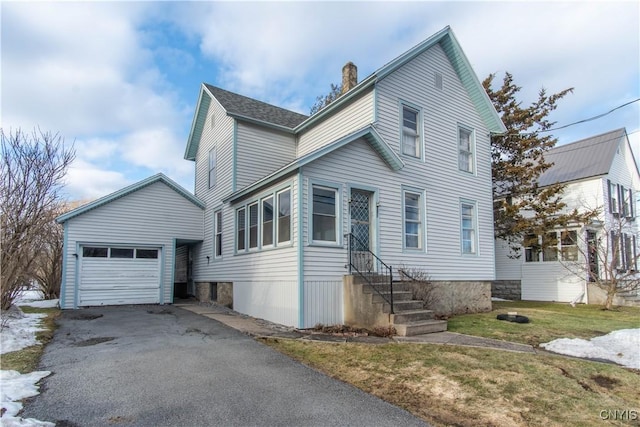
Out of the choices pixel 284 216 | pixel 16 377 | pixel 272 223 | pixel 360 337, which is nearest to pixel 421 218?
pixel 284 216

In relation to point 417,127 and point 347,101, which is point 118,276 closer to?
point 347,101

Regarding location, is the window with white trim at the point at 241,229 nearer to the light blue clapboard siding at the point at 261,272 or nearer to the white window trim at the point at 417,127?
the light blue clapboard siding at the point at 261,272

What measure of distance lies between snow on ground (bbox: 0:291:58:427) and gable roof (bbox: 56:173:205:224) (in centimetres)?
451

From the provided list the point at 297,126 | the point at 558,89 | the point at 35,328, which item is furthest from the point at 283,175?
the point at 558,89

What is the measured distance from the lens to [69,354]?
6.68 meters

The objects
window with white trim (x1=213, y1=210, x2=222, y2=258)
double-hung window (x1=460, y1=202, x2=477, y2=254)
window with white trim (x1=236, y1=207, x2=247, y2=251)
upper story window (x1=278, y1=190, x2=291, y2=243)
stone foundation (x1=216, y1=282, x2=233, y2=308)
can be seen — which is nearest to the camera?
upper story window (x1=278, y1=190, x2=291, y2=243)

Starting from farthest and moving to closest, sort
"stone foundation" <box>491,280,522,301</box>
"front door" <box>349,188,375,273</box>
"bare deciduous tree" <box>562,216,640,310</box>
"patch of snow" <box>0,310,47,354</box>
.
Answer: "stone foundation" <box>491,280,522,301</box>
"bare deciduous tree" <box>562,216,640,310</box>
"front door" <box>349,188,375,273</box>
"patch of snow" <box>0,310,47,354</box>

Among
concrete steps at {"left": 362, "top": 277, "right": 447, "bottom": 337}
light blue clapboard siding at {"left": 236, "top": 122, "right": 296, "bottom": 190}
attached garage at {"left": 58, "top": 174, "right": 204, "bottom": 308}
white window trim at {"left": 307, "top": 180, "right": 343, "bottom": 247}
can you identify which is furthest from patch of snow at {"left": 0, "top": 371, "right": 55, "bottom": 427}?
attached garage at {"left": 58, "top": 174, "right": 204, "bottom": 308}

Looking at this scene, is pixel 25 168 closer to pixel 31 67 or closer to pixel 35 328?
pixel 31 67

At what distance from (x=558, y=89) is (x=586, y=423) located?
54.5ft

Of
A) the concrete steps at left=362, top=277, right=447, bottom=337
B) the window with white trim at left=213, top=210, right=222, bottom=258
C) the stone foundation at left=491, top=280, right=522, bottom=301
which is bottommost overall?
the stone foundation at left=491, top=280, right=522, bottom=301

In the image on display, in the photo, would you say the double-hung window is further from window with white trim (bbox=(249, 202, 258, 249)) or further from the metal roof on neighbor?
the metal roof on neighbor

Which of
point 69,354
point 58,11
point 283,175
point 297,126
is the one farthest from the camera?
point 297,126

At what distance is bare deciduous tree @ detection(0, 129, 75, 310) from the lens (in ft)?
27.6
